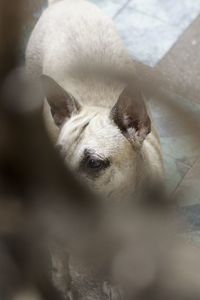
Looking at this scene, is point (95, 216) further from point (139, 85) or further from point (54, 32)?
point (54, 32)

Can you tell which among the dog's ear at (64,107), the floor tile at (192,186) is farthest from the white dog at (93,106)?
the floor tile at (192,186)

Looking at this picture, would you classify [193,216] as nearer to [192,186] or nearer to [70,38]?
[192,186]

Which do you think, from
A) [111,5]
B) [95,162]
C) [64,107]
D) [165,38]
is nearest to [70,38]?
[64,107]

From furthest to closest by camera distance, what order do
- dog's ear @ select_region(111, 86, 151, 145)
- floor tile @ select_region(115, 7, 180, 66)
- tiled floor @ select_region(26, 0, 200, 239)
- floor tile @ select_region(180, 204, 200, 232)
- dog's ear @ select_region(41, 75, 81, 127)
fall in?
floor tile @ select_region(115, 7, 180, 66) → tiled floor @ select_region(26, 0, 200, 239) → floor tile @ select_region(180, 204, 200, 232) → dog's ear @ select_region(41, 75, 81, 127) → dog's ear @ select_region(111, 86, 151, 145)

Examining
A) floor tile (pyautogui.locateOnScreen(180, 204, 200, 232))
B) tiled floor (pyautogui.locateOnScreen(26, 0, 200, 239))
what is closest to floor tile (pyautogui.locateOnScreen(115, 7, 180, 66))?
tiled floor (pyautogui.locateOnScreen(26, 0, 200, 239))

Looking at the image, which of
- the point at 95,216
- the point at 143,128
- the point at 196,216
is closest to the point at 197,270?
the point at 95,216

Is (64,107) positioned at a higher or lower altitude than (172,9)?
lower

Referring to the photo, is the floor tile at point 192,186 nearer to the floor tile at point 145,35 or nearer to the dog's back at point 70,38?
the dog's back at point 70,38

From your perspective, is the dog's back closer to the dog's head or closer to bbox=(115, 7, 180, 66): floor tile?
the dog's head

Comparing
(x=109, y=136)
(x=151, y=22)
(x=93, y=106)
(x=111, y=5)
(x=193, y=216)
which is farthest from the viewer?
(x=111, y=5)
